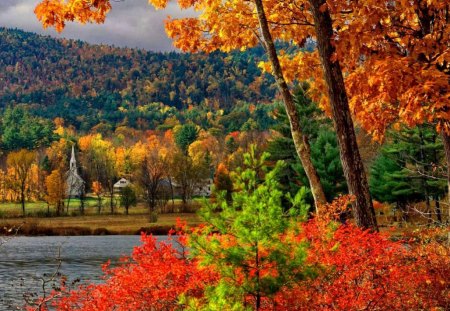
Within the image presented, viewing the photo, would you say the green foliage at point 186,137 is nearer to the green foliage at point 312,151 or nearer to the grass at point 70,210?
the grass at point 70,210

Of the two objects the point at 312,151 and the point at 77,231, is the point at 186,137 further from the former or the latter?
the point at 312,151

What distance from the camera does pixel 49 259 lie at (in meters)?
37.6

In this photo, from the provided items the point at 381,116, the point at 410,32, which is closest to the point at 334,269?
the point at 381,116

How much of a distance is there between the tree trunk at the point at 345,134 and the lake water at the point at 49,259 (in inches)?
557

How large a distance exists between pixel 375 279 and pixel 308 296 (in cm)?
143

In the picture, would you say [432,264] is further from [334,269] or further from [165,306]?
[165,306]

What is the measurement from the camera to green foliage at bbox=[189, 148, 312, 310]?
6586 millimetres

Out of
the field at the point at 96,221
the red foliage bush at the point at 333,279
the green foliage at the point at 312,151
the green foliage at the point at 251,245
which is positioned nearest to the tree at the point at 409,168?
the green foliage at the point at 312,151

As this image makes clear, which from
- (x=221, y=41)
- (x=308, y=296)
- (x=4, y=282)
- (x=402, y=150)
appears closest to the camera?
(x=308, y=296)

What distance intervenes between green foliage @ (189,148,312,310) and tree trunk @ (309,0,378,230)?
11.4 ft

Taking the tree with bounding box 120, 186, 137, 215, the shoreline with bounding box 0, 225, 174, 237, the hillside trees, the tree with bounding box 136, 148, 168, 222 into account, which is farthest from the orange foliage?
the tree with bounding box 120, 186, 137, 215

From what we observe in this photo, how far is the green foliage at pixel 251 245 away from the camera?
21.6ft

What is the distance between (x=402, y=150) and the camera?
47.6 m

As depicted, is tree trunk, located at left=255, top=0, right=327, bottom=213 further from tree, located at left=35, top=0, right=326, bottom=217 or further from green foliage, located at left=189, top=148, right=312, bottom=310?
green foliage, located at left=189, top=148, right=312, bottom=310
